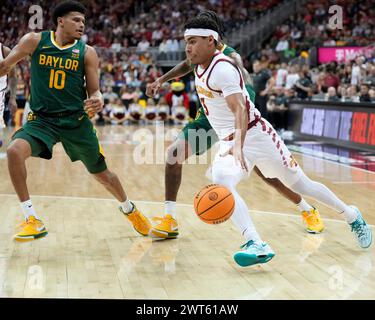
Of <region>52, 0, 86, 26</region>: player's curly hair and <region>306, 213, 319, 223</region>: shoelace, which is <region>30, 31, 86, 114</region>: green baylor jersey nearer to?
<region>52, 0, 86, 26</region>: player's curly hair

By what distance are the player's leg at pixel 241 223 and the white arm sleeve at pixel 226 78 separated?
1.55 feet

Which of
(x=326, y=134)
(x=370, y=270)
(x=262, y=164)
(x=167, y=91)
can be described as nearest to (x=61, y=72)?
(x=262, y=164)

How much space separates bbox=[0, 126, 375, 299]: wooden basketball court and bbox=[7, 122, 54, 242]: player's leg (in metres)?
0.16

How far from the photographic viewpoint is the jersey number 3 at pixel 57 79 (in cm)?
561

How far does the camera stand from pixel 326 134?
1480 centimetres

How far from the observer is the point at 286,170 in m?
5.21

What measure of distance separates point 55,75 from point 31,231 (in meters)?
1.25

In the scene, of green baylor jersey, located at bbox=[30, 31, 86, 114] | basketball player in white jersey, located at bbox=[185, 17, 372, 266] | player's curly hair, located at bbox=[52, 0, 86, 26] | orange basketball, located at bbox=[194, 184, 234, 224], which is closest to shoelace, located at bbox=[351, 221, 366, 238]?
basketball player in white jersey, located at bbox=[185, 17, 372, 266]

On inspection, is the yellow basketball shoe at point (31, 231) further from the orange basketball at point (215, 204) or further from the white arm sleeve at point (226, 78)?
the white arm sleeve at point (226, 78)

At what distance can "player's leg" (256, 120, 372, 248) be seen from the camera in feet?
16.9

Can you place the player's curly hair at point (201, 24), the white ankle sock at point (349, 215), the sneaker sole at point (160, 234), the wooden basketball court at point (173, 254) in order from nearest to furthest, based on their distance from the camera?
1. the wooden basketball court at point (173, 254)
2. the player's curly hair at point (201, 24)
3. the white ankle sock at point (349, 215)
4. the sneaker sole at point (160, 234)

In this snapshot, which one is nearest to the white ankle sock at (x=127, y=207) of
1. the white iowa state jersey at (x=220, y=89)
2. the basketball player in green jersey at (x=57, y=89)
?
the basketball player in green jersey at (x=57, y=89)

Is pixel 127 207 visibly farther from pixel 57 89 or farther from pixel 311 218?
pixel 311 218
